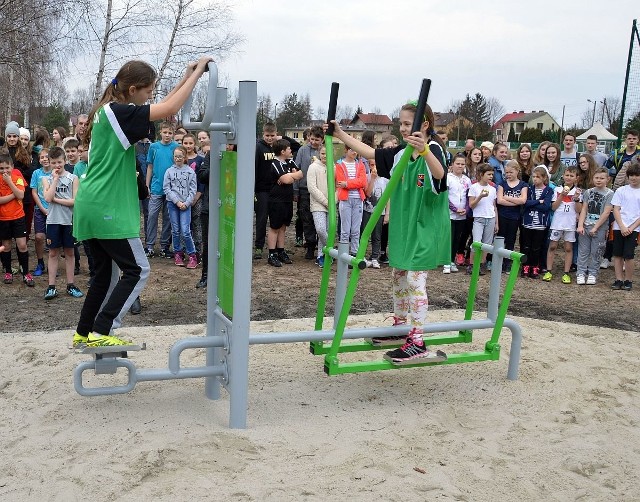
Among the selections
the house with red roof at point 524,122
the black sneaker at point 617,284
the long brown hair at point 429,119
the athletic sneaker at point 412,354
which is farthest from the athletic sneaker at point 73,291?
the house with red roof at point 524,122

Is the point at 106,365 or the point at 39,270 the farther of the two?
the point at 39,270

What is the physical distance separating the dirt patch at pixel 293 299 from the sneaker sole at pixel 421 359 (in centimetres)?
263

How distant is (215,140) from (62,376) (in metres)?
1.94

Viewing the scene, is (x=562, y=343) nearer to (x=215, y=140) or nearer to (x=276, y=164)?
(x=215, y=140)

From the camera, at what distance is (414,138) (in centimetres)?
385

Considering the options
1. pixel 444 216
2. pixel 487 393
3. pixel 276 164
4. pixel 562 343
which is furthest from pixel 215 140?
pixel 276 164

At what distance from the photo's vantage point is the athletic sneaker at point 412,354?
4.27 meters

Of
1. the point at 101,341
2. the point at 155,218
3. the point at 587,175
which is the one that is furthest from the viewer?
the point at 587,175

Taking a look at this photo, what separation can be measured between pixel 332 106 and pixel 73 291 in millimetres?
3999

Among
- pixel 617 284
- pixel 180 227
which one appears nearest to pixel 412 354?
pixel 180 227

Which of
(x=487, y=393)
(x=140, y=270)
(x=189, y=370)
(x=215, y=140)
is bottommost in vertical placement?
(x=487, y=393)

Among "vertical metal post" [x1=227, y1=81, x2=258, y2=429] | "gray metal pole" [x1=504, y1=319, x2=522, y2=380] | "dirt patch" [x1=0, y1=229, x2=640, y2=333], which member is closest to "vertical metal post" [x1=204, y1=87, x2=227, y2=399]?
"vertical metal post" [x1=227, y1=81, x2=258, y2=429]

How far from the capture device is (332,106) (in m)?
4.55

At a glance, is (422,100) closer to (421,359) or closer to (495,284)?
(421,359)
